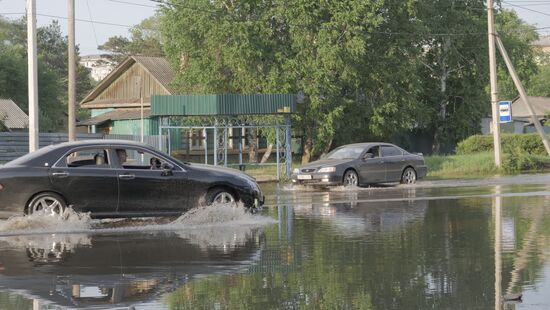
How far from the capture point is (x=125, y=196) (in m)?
15.5

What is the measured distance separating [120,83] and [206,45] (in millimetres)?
11472

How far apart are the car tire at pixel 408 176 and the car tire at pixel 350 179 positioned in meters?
1.99

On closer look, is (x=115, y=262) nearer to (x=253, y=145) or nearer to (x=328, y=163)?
(x=328, y=163)

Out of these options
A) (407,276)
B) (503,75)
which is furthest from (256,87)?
(407,276)

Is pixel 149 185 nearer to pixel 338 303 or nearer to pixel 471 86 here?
pixel 338 303

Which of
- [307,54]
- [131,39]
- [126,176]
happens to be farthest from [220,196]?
[131,39]

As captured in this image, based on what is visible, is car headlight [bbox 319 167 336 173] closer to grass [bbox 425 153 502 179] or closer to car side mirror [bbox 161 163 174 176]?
grass [bbox 425 153 502 179]

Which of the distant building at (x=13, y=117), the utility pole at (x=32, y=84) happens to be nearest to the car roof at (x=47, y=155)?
the utility pole at (x=32, y=84)

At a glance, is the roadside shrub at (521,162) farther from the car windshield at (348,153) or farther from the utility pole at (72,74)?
the utility pole at (72,74)

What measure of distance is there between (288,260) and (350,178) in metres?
16.2

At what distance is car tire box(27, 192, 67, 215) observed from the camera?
49.2ft

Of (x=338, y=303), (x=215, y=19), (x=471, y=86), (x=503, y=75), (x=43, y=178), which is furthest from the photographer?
(x=503, y=75)

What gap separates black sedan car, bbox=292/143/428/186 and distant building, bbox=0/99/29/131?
3672 cm

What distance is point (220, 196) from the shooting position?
16172 mm
